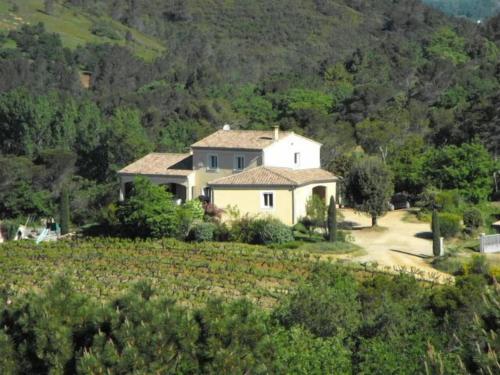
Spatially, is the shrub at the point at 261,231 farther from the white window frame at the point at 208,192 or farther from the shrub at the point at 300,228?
the white window frame at the point at 208,192

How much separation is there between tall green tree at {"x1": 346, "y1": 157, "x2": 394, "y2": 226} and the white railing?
16.7ft

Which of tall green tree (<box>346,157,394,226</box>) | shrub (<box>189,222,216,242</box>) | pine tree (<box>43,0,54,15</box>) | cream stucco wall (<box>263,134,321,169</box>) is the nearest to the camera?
shrub (<box>189,222,216,242</box>)

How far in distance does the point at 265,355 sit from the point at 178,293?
1141 centimetres

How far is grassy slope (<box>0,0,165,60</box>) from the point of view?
11519cm

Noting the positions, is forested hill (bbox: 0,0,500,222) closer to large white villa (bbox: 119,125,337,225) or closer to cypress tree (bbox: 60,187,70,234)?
cypress tree (bbox: 60,187,70,234)

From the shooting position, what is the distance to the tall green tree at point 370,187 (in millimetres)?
39344

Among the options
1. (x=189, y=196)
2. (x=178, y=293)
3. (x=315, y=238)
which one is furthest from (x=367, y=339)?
(x=189, y=196)

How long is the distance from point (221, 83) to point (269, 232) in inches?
2421

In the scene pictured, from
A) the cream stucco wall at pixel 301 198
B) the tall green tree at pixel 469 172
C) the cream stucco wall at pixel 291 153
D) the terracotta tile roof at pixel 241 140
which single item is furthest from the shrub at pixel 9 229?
the tall green tree at pixel 469 172

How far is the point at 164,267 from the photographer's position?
3325 centimetres

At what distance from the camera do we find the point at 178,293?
28.5 meters

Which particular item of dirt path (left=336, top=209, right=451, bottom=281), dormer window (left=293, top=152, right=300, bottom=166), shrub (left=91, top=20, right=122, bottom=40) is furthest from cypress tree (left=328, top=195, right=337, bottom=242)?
shrub (left=91, top=20, right=122, bottom=40)

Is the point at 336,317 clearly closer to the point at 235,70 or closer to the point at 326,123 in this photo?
the point at 326,123

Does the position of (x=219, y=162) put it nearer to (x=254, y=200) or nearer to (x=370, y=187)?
(x=254, y=200)
